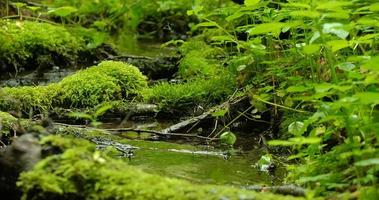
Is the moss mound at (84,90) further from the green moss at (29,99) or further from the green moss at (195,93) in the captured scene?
the green moss at (195,93)

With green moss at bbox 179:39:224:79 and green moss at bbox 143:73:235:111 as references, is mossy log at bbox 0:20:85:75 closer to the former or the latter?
green moss at bbox 179:39:224:79

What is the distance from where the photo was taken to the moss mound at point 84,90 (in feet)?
14.7

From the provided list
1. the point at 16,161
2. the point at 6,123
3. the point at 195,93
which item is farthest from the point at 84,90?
the point at 16,161

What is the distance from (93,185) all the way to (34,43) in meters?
4.81

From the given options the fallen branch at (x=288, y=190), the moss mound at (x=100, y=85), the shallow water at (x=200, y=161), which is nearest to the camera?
the fallen branch at (x=288, y=190)

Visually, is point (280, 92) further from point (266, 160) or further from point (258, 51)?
point (266, 160)

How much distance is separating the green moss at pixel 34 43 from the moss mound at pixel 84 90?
1658 mm

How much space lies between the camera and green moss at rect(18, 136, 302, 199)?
6.54 ft

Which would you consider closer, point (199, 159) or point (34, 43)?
point (199, 159)

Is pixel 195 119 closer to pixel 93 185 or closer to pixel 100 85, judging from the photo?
pixel 100 85

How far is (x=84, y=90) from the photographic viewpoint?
479cm

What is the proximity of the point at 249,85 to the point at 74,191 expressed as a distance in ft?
8.61

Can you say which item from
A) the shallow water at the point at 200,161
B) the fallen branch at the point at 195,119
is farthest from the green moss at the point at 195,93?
the shallow water at the point at 200,161

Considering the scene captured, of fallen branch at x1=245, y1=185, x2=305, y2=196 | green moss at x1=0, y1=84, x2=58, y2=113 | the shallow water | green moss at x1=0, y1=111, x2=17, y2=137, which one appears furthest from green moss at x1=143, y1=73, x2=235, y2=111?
fallen branch at x1=245, y1=185, x2=305, y2=196
